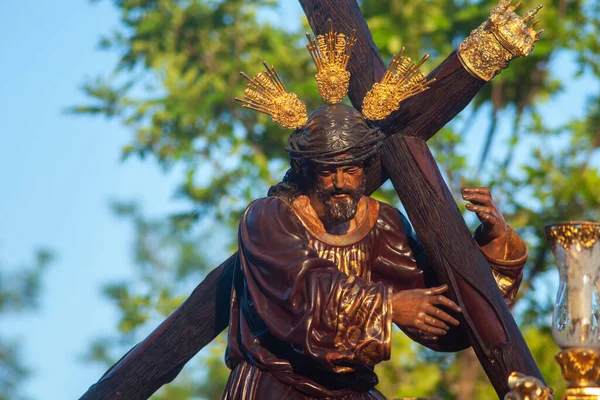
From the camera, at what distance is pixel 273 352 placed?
590cm

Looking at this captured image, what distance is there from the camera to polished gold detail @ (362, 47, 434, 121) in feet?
19.3

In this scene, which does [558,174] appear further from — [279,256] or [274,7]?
[279,256]

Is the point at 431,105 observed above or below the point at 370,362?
above

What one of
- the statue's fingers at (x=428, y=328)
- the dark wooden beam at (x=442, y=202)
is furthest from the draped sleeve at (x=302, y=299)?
the dark wooden beam at (x=442, y=202)

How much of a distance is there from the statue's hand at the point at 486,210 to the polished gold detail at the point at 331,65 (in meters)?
0.69

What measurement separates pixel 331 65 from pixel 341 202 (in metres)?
0.59

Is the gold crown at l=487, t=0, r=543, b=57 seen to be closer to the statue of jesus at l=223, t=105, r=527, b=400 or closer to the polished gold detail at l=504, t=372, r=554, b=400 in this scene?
the statue of jesus at l=223, t=105, r=527, b=400

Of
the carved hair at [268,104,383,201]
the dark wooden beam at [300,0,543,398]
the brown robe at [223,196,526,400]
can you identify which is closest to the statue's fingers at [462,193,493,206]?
the dark wooden beam at [300,0,543,398]

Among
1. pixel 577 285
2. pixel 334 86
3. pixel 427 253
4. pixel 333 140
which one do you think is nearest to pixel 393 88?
pixel 334 86

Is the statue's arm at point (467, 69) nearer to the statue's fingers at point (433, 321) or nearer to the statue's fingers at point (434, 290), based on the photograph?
the statue's fingers at point (434, 290)

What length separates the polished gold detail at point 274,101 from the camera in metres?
5.90

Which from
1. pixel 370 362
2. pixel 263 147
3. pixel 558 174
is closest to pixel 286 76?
pixel 263 147

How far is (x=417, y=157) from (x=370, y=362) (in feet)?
3.62

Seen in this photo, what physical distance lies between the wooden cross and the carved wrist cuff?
0.14 feet
